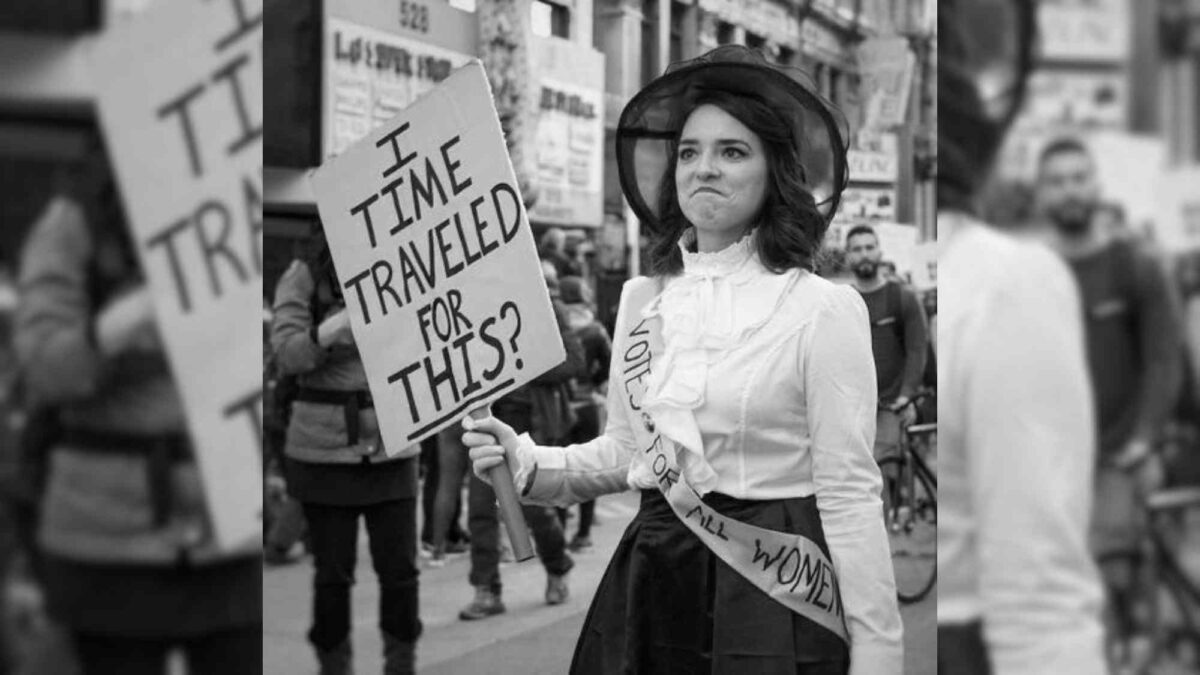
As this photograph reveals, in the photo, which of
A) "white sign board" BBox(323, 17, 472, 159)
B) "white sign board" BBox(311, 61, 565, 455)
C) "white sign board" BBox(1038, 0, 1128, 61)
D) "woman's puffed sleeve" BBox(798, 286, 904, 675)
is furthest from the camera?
"white sign board" BBox(323, 17, 472, 159)

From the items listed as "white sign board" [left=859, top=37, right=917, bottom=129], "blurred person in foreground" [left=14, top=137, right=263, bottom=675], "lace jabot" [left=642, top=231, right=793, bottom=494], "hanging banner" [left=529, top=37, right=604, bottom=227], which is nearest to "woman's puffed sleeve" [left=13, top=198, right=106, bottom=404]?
"blurred person in foreground" [left=14, top=137, right=263, bottom=675]

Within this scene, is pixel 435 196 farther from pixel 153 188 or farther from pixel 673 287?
pixel 153 188

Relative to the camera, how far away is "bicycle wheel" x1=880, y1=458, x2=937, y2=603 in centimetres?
406

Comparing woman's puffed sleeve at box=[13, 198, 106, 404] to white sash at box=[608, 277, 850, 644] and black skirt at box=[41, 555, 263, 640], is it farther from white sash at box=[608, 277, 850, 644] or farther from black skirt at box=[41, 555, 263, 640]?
white sash at box=[608, 277, 850, 644]

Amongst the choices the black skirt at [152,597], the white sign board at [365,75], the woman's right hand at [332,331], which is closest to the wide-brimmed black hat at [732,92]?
the white sign board at [365,75]

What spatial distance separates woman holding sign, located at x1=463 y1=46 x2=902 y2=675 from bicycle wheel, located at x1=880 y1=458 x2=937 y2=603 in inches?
49.7

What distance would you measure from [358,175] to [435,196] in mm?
219

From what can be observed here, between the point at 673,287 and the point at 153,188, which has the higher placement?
the point at 153,188

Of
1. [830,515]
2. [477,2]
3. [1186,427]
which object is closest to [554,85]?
[477,2]

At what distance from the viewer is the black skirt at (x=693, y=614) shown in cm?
270

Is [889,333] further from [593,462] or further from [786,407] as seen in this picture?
[786,407]

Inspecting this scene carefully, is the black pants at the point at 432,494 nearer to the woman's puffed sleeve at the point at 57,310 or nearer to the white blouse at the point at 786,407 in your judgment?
the white blouse at the point at 786,407

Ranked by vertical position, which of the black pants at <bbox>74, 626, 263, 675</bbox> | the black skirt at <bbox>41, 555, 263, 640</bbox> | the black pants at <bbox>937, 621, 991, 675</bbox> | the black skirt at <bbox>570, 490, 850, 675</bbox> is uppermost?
the black pants at <bbox>937, 621, 991, 675</bbox>

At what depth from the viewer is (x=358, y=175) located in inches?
133
